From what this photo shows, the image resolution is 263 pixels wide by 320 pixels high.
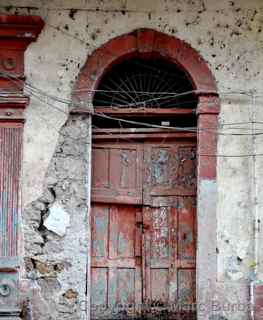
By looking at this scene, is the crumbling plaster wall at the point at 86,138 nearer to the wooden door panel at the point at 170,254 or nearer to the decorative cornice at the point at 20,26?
the decorative cornice at the point at 20,26

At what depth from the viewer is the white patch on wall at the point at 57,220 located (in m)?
9.16

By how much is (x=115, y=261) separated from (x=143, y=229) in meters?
0.49

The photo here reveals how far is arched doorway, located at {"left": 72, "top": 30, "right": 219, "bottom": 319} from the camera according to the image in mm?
9414

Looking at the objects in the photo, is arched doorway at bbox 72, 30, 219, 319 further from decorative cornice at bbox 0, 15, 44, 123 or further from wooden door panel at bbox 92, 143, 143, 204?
decorative cornice at bbox 0, 15, 44, 123

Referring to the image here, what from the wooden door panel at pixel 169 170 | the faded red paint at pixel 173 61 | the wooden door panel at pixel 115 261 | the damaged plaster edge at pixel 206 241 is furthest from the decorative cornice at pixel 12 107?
the damaged plaster edge at pixel 206 241

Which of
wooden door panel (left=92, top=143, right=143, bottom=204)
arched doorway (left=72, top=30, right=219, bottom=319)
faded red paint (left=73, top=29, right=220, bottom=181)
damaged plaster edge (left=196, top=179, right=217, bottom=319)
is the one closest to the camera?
damaged plaster edge (left=196, top=179, right=217, bottom=319)

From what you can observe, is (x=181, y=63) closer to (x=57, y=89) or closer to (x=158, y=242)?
(x=57, y=89)

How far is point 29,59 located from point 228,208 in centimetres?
278

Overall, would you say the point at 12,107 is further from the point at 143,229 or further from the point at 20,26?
the point at 143,229

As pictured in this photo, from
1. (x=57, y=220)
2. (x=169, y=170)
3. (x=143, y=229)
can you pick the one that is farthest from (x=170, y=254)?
(x=57, y=220)

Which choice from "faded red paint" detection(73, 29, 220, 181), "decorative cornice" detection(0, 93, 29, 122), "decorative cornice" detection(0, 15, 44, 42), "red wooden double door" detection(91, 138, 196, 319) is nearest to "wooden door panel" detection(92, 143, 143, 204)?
"red wooden double door" detection(91, 138, 196, 319)

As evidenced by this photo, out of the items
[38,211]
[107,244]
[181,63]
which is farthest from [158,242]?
[181,63]

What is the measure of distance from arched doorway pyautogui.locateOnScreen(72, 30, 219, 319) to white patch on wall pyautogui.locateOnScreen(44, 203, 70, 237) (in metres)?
0.45

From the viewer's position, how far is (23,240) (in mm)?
9133
